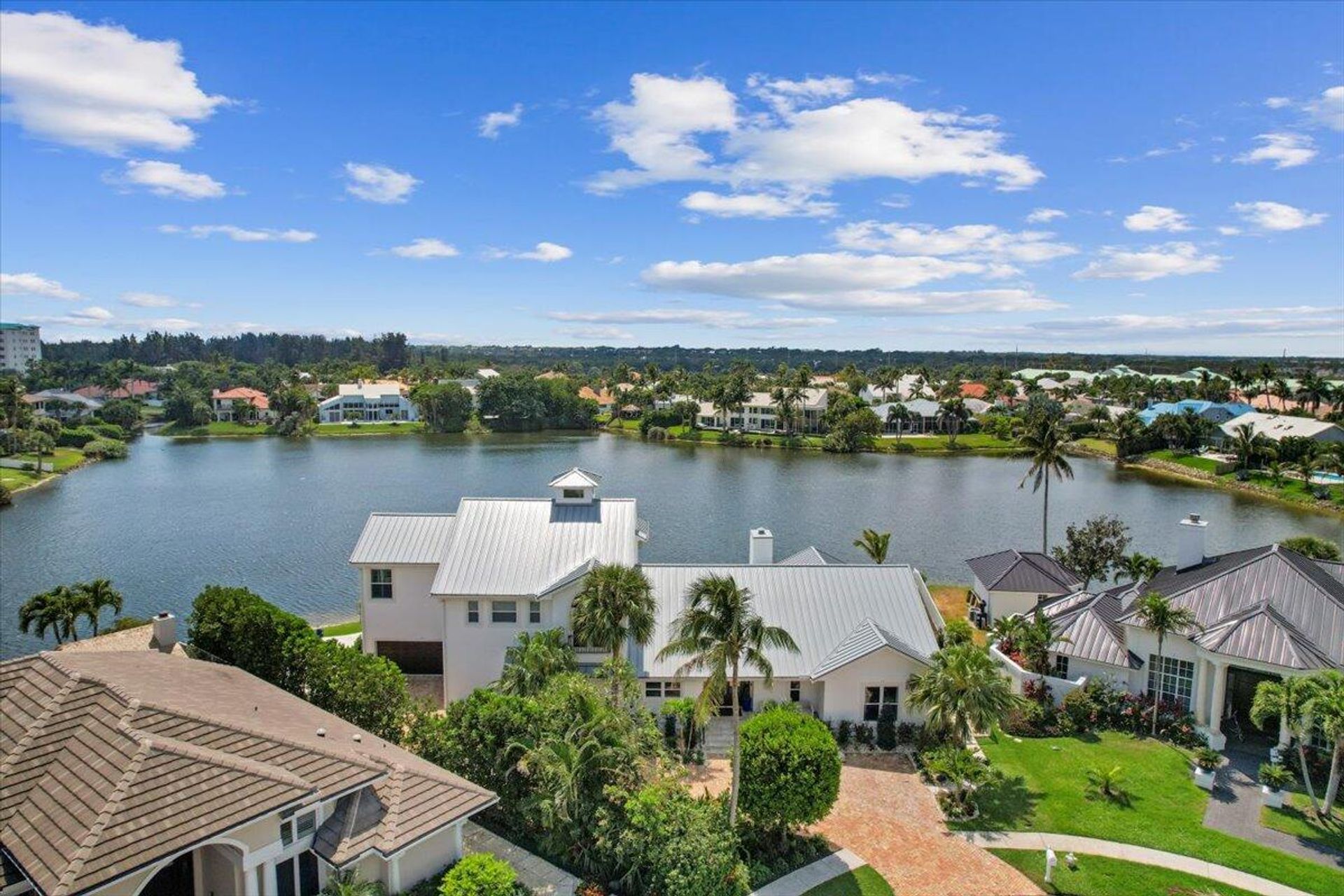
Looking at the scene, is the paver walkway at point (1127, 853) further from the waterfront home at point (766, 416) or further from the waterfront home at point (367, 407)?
the waterfront home at point (367, 407)

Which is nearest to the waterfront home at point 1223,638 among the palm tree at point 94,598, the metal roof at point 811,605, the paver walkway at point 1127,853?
the metal roof at point 811,605

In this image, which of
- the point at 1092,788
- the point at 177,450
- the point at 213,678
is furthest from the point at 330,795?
the point at 177,450

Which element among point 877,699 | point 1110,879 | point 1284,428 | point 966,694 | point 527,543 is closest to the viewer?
point 1110,879

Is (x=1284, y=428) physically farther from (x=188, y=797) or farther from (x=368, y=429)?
(x=368, y=429)

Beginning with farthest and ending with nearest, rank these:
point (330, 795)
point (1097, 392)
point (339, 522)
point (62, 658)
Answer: point (1097, 392)
point (339, 522)
point (62, 658)
point (330, 795)

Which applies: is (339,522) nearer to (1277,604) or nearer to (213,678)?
(213,678)

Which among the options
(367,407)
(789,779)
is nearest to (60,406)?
(367,407)

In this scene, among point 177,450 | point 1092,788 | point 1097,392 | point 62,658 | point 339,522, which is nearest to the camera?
point 62,658
